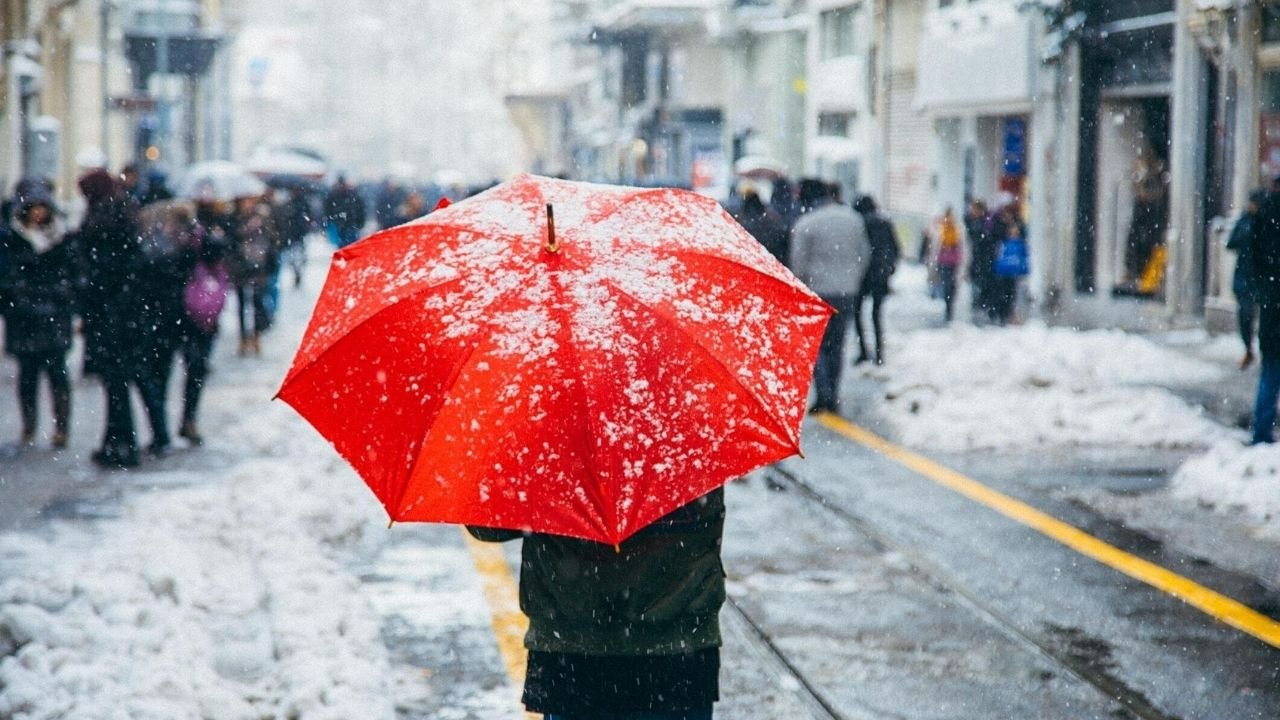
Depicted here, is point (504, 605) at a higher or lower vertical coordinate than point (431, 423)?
lower

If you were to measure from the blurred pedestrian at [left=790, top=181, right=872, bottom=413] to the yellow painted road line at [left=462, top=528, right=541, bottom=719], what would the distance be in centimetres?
501

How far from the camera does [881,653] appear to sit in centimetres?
660

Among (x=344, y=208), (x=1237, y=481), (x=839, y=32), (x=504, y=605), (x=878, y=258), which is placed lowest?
(x=504, y=605)

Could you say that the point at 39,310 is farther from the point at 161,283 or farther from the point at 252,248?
the point at 252,248

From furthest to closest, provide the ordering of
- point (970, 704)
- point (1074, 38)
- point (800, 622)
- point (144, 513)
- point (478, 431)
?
point (1074, 38) → point (144, 513) → point (800, 622) → point (970, 704) → point (478, 431)

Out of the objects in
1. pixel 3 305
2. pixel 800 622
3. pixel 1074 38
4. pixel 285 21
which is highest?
pixel 285 21

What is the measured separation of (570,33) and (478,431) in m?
66.8

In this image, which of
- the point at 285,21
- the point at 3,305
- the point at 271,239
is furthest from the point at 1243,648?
the point at 285,21

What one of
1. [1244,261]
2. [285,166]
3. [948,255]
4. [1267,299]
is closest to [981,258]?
[948,255]

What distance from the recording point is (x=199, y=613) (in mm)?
6887

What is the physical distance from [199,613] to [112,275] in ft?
15.5

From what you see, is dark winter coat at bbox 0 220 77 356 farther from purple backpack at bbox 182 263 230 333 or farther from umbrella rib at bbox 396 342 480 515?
umbrella rib at bbox 396 342 480 515

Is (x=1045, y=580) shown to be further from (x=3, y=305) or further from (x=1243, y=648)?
(x=3, y=305)

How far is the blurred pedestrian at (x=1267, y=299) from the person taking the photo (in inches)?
420
